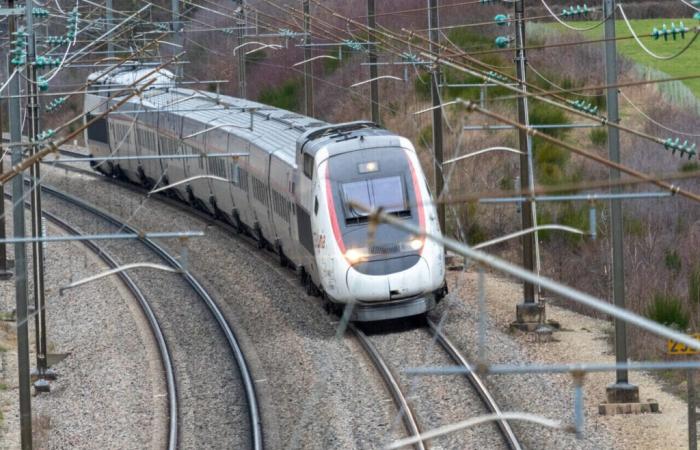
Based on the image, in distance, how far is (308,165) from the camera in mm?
19828

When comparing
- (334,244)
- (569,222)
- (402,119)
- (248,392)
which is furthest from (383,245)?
(402,119)

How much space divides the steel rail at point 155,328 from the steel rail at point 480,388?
3252mm

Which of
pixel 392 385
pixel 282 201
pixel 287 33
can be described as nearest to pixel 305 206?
pixel 282 201

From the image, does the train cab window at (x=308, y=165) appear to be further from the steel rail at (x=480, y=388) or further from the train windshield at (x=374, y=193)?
the steel rail at (x=480, y=388)

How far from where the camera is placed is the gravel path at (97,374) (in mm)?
15883

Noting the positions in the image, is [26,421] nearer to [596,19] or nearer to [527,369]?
[527,369]

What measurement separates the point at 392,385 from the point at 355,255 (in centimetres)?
250

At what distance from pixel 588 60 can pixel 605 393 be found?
27.4m

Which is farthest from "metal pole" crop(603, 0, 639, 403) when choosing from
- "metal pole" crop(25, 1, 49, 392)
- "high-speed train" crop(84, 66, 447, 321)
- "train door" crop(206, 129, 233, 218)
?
"train door" crop(206, 129, 233, 218)

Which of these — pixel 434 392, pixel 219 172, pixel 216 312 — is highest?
pixel 219 172

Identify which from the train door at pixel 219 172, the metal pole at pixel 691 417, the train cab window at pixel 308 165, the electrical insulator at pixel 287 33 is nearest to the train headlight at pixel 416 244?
the train cab window at pixel 308 165

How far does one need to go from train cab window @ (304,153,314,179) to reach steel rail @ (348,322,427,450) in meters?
2.25

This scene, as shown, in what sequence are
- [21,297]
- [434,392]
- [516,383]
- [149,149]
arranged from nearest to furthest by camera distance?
[21,297]
[434,392]
[516,383]
[149,149]

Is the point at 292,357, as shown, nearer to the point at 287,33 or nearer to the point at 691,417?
the point at 691,417
